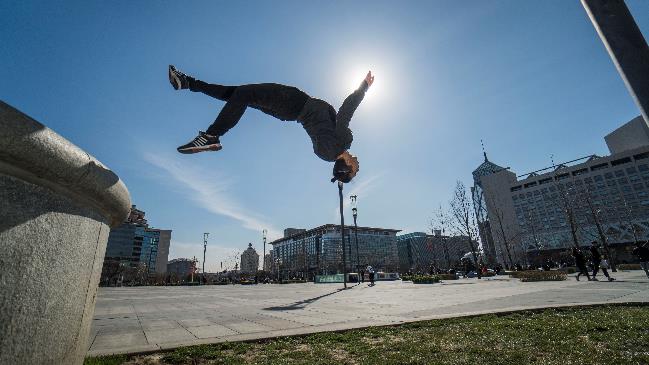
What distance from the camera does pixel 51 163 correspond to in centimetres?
163

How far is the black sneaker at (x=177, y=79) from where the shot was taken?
4441 mm

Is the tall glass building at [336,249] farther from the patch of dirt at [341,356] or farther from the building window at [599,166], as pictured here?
the patch of dirt at [341,356]

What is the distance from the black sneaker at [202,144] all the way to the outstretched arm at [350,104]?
6.22 feet

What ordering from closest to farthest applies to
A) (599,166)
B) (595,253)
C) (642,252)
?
(642,252)
(595,253)
(599,166)

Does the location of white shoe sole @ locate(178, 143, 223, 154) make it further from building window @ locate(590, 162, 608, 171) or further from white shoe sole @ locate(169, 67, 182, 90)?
building window @ locate(590, 162, 608, 171)

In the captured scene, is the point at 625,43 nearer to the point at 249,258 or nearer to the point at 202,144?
the point at 202,144

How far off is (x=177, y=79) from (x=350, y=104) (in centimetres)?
258

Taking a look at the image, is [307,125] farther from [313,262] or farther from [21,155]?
[313,262]

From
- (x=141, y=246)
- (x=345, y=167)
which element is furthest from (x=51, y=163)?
(x=141, y=246)

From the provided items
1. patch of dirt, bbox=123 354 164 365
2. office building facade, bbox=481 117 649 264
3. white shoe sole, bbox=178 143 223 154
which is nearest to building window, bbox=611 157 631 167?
office building facade, bbox=481 117 649 264

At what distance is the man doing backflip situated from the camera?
4484mm

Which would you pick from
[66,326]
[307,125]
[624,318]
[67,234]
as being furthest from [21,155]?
[624,318]

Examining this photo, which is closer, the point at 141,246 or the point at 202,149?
the point at 202,149

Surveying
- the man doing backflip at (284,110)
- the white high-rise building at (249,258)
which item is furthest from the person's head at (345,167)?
the white high-rise building at (249,258)
